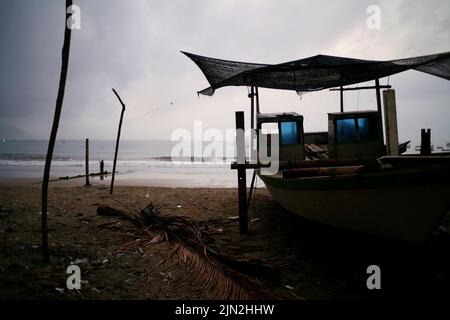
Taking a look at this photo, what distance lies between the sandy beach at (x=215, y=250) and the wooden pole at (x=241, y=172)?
0.39 metres

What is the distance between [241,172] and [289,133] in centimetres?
279

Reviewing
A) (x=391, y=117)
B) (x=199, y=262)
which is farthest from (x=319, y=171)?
(x=199, y=262)

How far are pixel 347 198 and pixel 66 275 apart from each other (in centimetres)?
456

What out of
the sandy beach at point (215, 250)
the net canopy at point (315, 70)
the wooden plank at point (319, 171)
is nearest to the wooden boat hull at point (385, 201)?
A: the sandy beach at point (215, 250)

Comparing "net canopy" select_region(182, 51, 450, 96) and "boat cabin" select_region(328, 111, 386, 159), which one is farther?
"boat cabin" select_region(328, 111, 386, 159)

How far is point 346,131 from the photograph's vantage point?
7805mm

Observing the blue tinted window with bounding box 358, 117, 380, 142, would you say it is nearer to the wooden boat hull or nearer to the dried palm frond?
the wooden boat hull

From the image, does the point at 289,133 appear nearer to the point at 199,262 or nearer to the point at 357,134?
the point at 357,134

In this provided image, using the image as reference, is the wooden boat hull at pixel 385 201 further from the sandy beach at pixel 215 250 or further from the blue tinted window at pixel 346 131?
the blue tinted window at pixel 346 131

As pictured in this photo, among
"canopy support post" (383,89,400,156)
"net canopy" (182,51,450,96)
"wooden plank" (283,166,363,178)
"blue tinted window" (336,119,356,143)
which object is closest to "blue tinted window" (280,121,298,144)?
"blue tinted window" (336,119,356,143)

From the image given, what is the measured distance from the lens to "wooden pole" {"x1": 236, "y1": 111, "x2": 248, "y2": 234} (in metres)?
6.71
